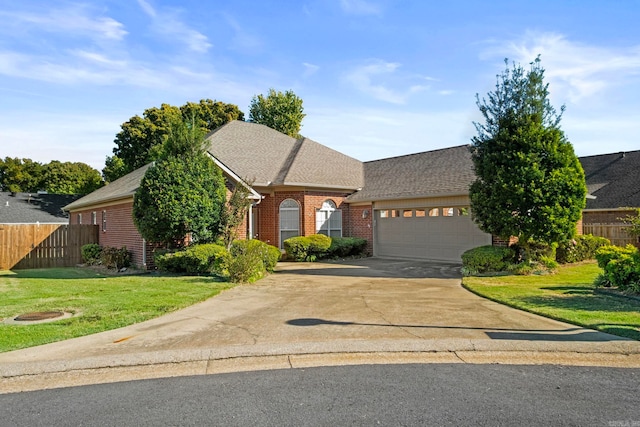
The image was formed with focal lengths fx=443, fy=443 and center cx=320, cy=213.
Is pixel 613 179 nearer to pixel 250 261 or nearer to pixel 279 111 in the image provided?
pixel 250 261

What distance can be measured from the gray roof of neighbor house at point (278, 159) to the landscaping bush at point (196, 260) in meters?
5.55

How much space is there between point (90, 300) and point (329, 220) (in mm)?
12883

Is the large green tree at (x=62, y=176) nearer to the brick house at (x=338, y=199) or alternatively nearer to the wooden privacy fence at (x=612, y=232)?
the brick house at (x=338, y=199)

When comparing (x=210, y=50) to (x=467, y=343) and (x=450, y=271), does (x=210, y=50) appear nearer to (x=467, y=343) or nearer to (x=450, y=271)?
(x=450, y=271)

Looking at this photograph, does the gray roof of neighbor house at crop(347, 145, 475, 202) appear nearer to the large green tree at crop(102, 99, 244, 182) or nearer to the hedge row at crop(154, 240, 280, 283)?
the hedge row at crop(154, 240, 280, 283)

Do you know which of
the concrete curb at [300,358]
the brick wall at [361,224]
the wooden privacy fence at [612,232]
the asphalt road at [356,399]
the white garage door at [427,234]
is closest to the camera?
the asphalt road at [356,399]

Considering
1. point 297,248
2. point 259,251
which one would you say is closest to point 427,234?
point 297,248

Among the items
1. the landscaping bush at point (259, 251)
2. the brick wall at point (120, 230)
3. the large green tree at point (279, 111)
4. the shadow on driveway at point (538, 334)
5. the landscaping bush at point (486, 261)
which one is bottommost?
the shadow on driveway at point (538, 334)

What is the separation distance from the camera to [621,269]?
32.8 ft

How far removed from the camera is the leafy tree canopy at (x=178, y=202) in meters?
14.5

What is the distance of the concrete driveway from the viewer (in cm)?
Result: 575

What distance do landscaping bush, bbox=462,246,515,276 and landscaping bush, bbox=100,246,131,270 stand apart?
1278cm

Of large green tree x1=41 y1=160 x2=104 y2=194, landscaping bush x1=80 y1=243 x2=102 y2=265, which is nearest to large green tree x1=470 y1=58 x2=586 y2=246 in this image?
landscaping bush x1=80 y1=243 x2=102 y2=265

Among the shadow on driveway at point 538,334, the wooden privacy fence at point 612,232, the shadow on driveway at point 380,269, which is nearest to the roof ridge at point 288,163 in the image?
the shadow on driveway at point 380,269
